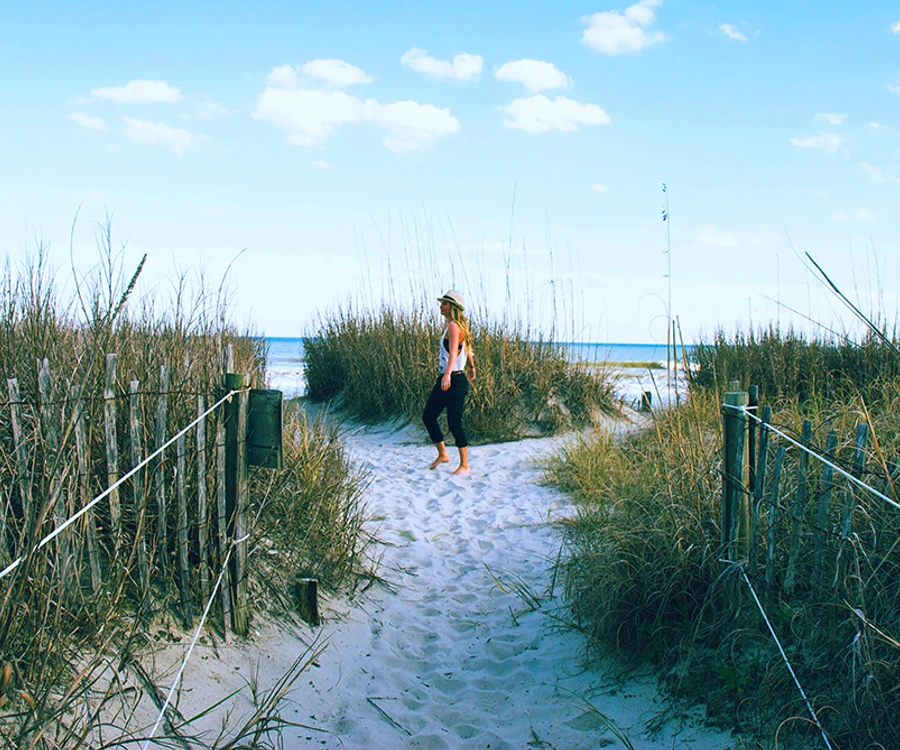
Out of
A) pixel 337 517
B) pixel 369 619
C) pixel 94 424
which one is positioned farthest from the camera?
pixel 337 517

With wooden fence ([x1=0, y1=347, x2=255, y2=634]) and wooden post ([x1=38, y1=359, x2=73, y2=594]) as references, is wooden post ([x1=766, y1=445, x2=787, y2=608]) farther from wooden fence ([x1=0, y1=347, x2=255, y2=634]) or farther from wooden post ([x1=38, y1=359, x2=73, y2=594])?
wooden post ([x1=38, y1=359, x2=73, y2=594])

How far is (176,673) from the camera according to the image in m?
2.60

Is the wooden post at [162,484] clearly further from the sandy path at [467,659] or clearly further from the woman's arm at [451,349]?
the woman's arm at [451,349]

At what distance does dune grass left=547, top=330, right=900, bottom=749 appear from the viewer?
209 cm

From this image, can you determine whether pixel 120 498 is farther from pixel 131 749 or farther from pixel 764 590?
pixel 764 590

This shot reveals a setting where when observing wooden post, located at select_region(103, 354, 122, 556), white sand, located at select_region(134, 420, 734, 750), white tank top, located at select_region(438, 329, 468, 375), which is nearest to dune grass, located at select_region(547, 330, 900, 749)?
white sand, located at select_region(134, 420, 734, 750)

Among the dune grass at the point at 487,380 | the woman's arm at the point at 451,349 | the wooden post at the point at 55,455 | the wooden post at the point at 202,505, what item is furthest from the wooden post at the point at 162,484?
the dune grass at the point at 487,380

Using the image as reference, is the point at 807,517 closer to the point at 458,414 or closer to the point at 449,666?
the point at 449,666

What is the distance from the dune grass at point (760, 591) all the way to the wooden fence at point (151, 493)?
5.10 feet

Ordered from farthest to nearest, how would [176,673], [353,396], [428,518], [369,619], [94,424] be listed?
[353,396] → [428,518] → [369,619] → [94,424] → [176,673]

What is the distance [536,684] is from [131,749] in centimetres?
158

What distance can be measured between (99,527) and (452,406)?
3.85 m

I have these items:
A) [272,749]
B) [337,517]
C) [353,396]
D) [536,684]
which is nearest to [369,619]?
[337,517]

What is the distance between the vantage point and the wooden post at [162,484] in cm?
265
